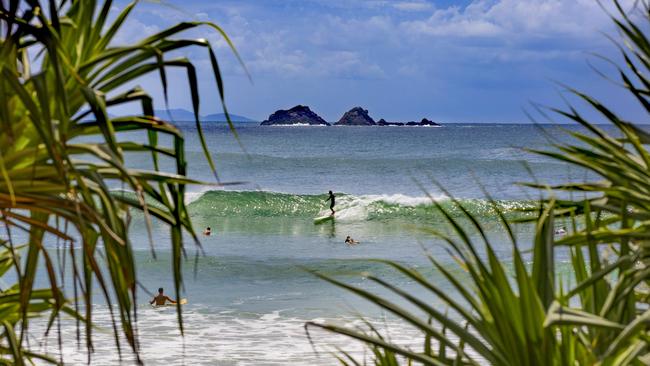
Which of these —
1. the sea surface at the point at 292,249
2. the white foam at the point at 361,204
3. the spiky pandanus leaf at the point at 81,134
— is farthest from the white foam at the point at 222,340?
the white foam at the point at 361,204

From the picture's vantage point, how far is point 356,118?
152m

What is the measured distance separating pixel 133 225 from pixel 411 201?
11.8 meters

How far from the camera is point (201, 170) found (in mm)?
59500

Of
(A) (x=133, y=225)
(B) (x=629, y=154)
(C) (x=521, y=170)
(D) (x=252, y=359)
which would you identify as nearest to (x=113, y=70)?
(B) (x=629, y=154)

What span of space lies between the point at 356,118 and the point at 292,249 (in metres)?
126

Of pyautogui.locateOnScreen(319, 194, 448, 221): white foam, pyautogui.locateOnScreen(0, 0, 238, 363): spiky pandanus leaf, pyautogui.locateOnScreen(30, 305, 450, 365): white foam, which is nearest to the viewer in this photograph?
pyautogui.locateOnScreen(0, 0, 238, 363): spiky pandanus leaf

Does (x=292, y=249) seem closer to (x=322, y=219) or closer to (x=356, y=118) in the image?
(x=322, y=219)

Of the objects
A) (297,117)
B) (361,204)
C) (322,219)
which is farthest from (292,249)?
(297,117)

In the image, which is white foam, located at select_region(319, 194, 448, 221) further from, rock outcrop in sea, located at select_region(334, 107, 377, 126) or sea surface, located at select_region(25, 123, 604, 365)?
rock outcrop in sea, located at select_region(334, 107, 377, 126)

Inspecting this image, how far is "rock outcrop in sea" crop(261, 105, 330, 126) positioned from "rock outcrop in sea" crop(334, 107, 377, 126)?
2464mm

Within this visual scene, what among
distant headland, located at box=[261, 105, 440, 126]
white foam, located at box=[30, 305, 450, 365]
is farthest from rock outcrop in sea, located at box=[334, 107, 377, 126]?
white foam, located at box=[30, 305, 450, 365]

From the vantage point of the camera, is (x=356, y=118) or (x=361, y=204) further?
(x=356, y=118)

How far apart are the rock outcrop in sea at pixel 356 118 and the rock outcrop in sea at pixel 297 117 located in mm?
2464

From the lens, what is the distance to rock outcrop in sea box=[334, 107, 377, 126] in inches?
5965
